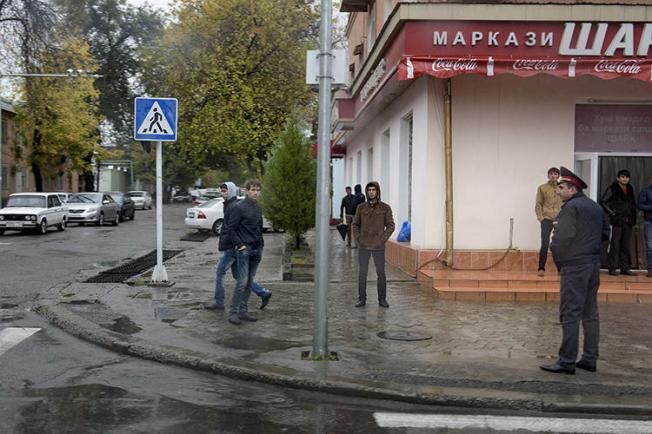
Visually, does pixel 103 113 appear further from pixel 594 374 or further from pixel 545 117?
pixel 594 374

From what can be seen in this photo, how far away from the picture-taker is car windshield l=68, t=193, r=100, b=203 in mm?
Result: 31016

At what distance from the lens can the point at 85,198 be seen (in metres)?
31.5

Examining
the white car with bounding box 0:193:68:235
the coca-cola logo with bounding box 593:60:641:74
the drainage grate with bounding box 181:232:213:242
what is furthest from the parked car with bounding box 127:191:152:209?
the coca-cola logo with bounding box 593:60:641:74

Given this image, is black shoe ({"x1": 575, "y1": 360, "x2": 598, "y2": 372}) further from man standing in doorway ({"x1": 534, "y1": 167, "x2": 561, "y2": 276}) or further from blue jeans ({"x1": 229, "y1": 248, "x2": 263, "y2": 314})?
man standing in doorway ({"x1": 534, "y1": 167, "x2": 561, "y2": 276})

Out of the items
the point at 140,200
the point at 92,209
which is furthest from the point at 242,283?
the point at 140,200

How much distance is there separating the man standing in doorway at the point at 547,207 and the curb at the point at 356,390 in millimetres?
5651

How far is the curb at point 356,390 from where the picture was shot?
5465mm

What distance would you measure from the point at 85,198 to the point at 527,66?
25555 mm

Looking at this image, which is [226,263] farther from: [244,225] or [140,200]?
[140,200]

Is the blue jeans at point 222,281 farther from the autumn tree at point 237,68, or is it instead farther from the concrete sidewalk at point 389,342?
the autumn tree at point 237,68

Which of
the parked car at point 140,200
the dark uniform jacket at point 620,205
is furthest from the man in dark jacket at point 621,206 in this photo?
the parked car at point 140,200

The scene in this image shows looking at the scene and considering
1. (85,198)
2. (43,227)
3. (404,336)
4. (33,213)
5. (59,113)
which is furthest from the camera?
(59,113)

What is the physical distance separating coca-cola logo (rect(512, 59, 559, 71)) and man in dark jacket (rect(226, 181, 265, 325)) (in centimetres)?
447

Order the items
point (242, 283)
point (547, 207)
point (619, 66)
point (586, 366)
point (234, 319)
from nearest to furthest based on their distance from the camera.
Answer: point (586, 366) < point (234, 319) < point (242, 283) < point (619, 66) < point (547, 207)
